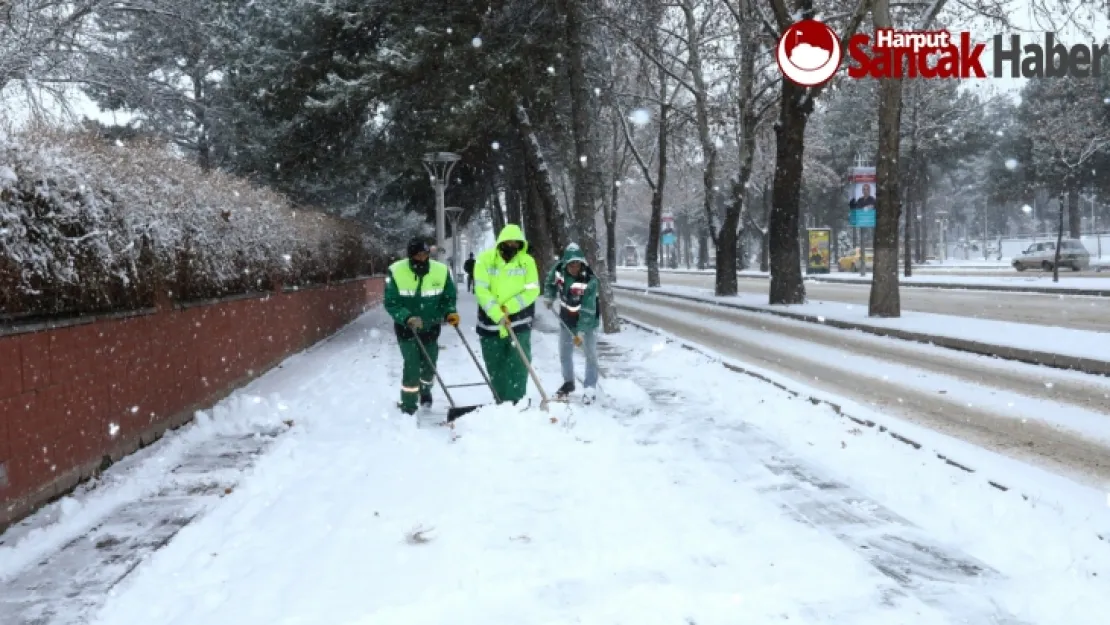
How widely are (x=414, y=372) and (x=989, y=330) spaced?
35.8 feet

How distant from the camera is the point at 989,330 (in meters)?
14.7

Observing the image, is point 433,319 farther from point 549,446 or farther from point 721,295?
point 721,295

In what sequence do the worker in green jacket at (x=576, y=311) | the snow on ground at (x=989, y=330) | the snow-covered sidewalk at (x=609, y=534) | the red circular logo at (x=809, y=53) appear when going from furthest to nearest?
the red circular logo at (x=809, y=53), the snow on ground at (x=989, y=330), the worker in green jacket at (x=576, y=311), the snow-covered sidewalk at (x=609, y=534)

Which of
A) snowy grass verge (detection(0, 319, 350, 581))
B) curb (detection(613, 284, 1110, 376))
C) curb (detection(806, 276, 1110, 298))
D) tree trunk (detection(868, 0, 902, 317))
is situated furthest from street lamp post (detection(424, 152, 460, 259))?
curb (detection(806, 276, 1110, 298))

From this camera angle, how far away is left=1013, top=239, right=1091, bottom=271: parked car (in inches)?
1515

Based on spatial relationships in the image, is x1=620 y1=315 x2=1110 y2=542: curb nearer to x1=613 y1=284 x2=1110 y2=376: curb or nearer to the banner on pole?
x1=613 y1=284 x2=1110 y2=376: curb

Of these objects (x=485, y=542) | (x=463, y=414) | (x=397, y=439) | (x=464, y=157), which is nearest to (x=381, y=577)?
(x=485, y=542)

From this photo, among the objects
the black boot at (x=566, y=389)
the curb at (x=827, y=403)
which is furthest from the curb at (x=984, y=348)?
the black boot at (x=566, y=389)

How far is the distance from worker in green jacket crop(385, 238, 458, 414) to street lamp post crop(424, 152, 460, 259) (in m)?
11.0

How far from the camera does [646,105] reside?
124 feet

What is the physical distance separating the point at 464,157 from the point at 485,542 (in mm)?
21027

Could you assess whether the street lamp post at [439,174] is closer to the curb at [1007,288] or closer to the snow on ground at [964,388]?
the snow on ground at [964,388]

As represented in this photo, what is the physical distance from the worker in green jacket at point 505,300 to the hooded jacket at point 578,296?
3.41ft

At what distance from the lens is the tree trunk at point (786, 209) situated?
21.5 metres
